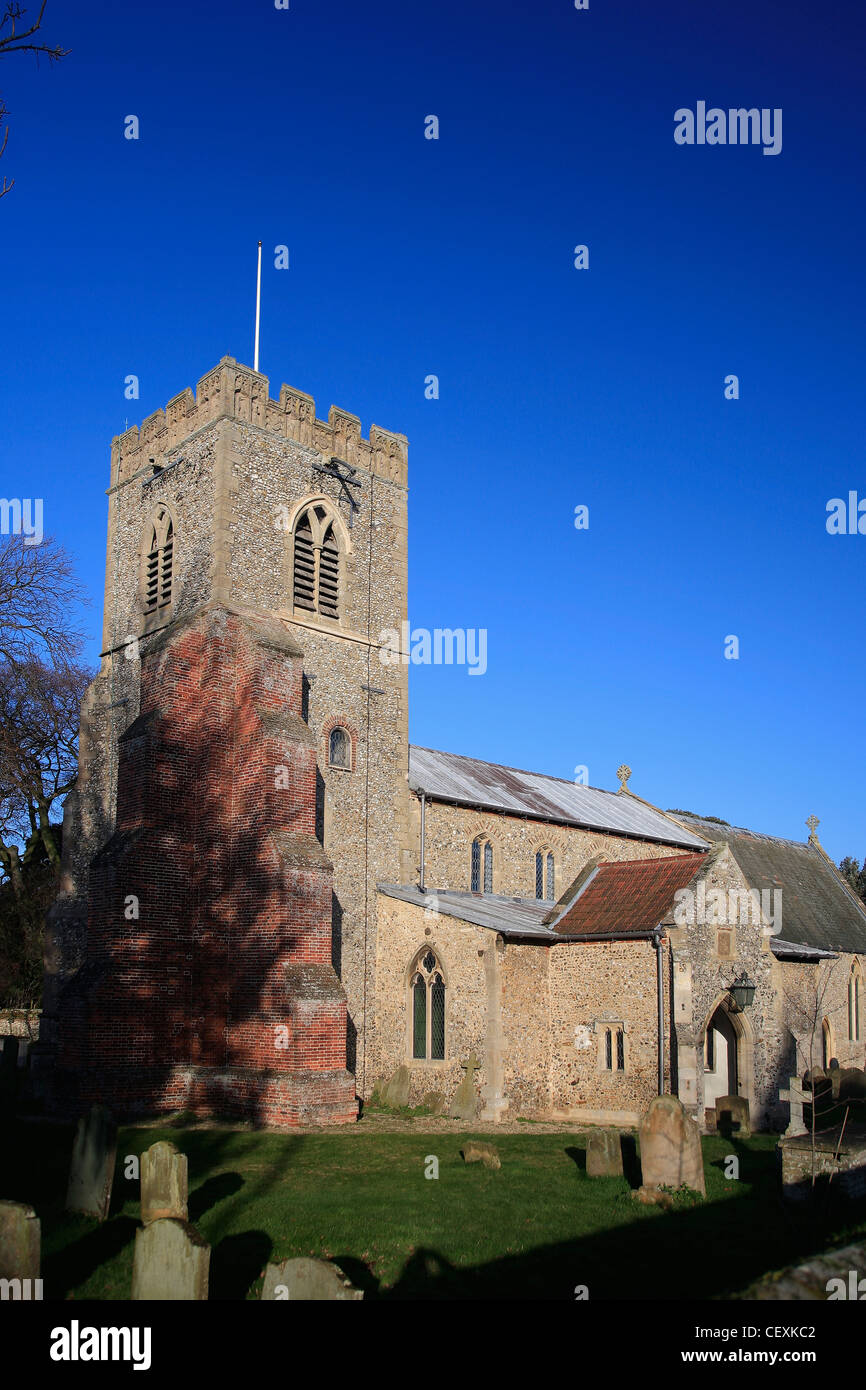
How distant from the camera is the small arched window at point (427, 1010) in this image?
76.7ft

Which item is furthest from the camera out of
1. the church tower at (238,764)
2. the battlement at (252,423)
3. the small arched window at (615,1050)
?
the battlement at (252,423)

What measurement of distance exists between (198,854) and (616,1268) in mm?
13124

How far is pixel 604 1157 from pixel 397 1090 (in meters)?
9.19

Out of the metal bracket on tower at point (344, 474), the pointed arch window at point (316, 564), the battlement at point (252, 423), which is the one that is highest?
the battlement at point (252, 423)

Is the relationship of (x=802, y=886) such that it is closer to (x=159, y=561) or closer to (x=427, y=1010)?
(x=427, y=1010)

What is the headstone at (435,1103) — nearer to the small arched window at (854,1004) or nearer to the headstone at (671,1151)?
the headstone at (671,1151)

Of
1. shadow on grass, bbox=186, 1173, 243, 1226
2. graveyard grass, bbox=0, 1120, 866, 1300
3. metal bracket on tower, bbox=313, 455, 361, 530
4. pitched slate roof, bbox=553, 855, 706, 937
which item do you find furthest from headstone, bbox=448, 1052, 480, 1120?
metal bracket on tower, bbox=313, 455, 361, 530

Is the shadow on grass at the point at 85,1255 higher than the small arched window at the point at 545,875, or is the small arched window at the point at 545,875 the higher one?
the small arched window at the point at 545,875

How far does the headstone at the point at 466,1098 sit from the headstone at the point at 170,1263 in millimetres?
14872

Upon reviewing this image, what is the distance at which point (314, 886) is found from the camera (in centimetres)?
1998

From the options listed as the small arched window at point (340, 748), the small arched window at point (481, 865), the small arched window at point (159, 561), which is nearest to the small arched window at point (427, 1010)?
the small arched window at point (481, 865)

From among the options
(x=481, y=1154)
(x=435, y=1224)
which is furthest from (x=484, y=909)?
(x=435, y=1224)

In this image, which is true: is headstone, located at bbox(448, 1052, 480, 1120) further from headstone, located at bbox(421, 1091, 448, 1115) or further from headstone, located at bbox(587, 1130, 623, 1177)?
headstone, located at bbox(587, 1130, 623, 1177)

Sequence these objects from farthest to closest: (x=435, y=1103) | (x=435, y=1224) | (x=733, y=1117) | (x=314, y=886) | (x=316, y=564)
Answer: (x=316, y=564)
(x=435, y=1103)
(x=733, y=1117)
(x=314, y=886)
(x=435, y=1224)
